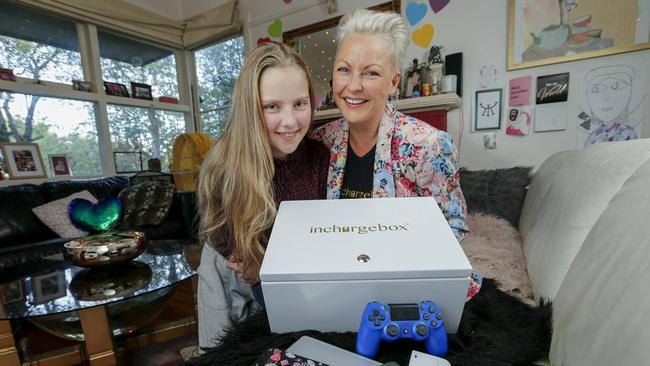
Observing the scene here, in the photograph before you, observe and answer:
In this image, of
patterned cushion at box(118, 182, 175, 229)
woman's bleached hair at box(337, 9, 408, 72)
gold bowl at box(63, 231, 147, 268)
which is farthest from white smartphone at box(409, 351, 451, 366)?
patterned cushion at box(118, 182, 175, 229)

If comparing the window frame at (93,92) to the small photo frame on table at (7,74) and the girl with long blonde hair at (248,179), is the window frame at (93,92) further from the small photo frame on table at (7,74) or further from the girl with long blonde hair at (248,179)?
the girl with long blonde hair at (248,179)

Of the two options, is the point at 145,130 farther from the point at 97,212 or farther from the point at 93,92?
the point at 97,212

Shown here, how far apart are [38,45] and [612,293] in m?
3.98

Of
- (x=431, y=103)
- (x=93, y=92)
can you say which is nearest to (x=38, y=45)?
(x=93, y=92)

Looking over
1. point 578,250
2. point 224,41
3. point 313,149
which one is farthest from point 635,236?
point 224,41

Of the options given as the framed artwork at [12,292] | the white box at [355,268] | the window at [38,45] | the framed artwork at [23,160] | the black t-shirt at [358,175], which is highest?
the window at [38,45]

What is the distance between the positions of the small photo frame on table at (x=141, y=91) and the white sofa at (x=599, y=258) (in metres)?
3.75

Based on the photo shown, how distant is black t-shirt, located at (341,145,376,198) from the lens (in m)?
0.84

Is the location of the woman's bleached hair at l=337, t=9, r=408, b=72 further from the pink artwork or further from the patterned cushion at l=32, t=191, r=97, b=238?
the patterned cushion at l=32, t=191, r=97, b=238

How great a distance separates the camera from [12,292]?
1.15 m

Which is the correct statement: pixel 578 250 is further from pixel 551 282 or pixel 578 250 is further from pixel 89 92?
pixel 89 92

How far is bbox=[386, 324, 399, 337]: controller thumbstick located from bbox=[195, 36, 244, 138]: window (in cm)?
337

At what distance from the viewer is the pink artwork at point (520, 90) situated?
6.15ft

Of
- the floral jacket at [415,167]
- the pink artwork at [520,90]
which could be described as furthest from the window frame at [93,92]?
the pink artwork at [520,90]
